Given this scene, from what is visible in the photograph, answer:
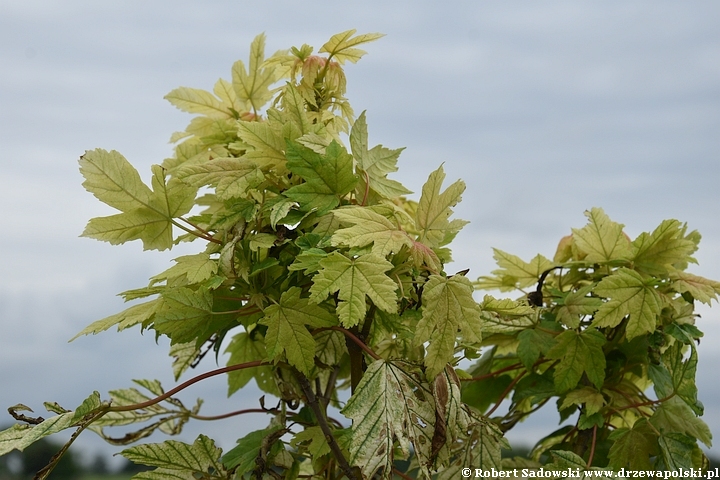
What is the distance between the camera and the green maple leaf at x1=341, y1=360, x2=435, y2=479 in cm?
84

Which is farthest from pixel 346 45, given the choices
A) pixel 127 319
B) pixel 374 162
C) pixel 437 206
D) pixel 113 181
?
pixel 127 319

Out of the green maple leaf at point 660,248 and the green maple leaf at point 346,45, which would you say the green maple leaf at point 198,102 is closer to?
the green maple leaf at point 346,45

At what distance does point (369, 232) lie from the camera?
904mm

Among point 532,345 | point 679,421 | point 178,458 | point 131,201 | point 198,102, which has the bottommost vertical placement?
point 178,458

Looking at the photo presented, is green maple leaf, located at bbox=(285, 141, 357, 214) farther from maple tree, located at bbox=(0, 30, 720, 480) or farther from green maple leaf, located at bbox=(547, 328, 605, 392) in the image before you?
green maple leaf, located at bbox=(547, 328, 605, 392)

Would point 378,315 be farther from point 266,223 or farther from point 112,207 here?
point 112,207

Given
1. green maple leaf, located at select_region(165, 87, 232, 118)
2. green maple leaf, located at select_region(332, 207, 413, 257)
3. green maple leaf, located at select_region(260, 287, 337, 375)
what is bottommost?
green maple leaf, located at select_region(260, 287, 337, 375)

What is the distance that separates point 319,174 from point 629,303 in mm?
582

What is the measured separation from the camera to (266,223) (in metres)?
1.00

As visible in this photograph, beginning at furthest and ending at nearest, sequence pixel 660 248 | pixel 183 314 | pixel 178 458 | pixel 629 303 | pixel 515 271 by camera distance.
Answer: pixel 515 271, pixel 660 248, pixel 629 303, pixel 178 458, pixel 183 314

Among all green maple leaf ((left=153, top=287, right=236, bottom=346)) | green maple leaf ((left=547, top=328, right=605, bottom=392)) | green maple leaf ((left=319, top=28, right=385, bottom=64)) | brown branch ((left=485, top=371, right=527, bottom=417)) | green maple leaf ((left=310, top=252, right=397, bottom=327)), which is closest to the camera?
green maple leaf ((left=310, top=252, right=397, bottom=327))

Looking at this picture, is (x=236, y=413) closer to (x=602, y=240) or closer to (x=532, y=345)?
(x=532, y=345)

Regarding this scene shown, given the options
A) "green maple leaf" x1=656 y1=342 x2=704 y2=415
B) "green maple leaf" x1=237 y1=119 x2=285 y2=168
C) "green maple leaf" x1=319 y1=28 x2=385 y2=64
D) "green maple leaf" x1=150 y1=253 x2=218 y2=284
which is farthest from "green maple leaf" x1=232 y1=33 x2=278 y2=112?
"green maple leaf" x1=656 y1=342 x2=704 y2=415

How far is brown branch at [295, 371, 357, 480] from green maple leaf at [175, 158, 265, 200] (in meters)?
0.29
